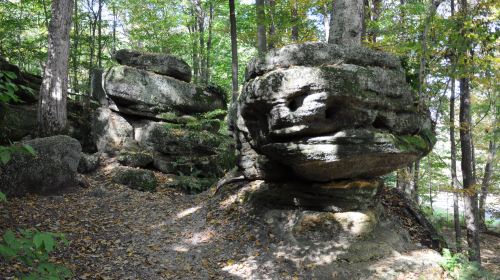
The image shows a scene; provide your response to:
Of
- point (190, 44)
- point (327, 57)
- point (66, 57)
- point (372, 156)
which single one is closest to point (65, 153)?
point (66, 57)

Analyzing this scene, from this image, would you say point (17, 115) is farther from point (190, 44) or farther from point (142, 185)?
point (190, 44)

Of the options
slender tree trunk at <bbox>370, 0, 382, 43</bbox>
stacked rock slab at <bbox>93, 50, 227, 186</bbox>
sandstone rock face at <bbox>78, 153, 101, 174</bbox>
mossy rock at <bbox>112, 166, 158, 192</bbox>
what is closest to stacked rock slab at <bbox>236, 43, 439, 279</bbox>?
mossy rock at <bbox>112, 166, 158, 192</bbox>

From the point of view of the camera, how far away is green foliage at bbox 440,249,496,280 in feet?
20.2

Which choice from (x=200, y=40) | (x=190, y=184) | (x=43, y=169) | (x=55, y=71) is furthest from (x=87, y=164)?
(x=200, y=40)

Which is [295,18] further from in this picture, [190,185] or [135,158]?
[135,158]

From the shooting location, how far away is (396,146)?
682 centimetres

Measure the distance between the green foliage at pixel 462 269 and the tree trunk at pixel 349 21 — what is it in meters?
5.02

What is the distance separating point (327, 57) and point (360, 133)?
5.50 feet

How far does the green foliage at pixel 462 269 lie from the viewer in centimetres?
614

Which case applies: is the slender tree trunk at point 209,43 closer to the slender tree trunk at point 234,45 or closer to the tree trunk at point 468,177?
the slender tree trunk at point 234,45

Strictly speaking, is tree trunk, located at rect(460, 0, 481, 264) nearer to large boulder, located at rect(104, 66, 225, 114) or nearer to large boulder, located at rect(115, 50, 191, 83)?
large boulder, located at rect(104, 66, 225, 114)

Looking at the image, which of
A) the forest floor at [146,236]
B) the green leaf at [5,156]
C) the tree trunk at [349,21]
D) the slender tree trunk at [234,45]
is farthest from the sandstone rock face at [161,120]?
the green leaf at [5,156]

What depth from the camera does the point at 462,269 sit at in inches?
250

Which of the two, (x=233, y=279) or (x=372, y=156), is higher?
(x=372, y=156)
